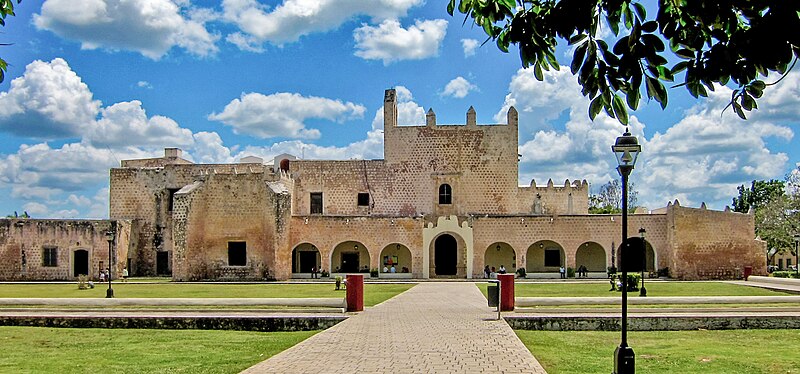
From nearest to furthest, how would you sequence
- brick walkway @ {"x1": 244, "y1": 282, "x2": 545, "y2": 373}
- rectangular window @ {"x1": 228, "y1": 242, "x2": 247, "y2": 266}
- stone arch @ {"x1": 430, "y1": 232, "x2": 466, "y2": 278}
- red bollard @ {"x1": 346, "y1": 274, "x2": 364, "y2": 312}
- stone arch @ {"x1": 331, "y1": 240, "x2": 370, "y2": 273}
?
1. brick walkway @ {"x1": 244, "y1": 282, "x2": 545, "y2": 373}
2. red bollard @ {"x1": 346, "y1": 274, "x2": 364, "y2": 312}
3. rectangular window @ {"x1": 228, "y1": 242, "x2": 247, "y2": 266}
4. stone arch @ {"x1": 430, "y1": 232, "x2": 466, "y2": 278}
5. stone arch @ {"x1": 331, "y1": 240, "x2": 370, "y2": 273}

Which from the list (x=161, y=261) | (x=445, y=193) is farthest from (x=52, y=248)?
(x=445, y=193)

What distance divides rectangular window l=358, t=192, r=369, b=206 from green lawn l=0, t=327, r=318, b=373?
27049 millimetres

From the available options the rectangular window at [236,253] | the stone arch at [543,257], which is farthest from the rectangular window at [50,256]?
the stone arch at [543,257]

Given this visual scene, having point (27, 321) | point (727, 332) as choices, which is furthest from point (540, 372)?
point (27, 321)

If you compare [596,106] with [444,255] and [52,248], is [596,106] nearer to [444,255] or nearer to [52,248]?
[444,255]

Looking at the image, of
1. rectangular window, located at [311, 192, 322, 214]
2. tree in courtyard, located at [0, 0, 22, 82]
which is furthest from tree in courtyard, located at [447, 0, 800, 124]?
rectangular window, located at [311, 192, 322, 214]

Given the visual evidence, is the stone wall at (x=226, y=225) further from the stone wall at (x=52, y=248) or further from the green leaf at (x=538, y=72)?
the green leaf at (x=538, y=72)

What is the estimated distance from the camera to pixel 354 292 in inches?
680

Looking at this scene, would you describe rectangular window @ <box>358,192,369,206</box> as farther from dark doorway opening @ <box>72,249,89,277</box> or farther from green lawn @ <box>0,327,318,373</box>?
green lawn @ <box>0,327,318,373</box>

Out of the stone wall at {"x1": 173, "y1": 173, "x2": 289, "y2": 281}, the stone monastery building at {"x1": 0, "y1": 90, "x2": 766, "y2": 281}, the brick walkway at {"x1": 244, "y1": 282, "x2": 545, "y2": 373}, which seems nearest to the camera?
the brick walkway at {"x1": 244, "y1": 282, "x2": 545, "y2": 373}

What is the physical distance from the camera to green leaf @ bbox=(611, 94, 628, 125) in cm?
417

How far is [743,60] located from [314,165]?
38903mm

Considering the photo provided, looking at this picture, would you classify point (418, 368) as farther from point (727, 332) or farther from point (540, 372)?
point (727, 332)

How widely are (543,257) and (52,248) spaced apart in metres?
25.6
